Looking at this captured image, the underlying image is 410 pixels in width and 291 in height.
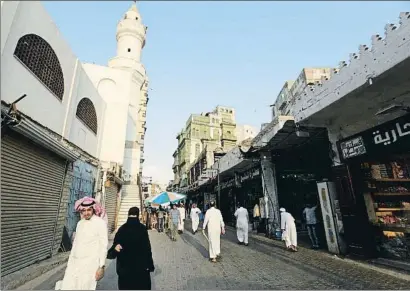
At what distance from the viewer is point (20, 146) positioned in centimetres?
588

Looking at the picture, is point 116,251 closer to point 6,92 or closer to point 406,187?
point 6,92

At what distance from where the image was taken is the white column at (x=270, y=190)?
12.2m

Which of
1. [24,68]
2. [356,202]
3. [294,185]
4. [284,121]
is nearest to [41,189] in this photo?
[24,68]

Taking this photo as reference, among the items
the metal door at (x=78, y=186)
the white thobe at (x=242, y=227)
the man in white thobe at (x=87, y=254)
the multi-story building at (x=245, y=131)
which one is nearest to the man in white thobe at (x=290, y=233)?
the white thobe at (x=242, y=227)

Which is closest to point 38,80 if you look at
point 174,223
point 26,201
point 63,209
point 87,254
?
point 26,201

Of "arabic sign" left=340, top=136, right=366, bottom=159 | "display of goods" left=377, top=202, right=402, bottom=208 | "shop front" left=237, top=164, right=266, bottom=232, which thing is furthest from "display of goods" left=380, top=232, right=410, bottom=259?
"shop front" left=237, top=164, right=266, bottom=232

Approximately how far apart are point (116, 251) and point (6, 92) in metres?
4.72

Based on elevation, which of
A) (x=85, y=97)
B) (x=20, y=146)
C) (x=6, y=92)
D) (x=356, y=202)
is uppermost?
(x=85, y=97)

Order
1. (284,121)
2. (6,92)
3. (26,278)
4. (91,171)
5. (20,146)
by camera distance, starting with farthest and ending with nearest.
A: (91,171)
(284,121)
(20,146)
(6,92)
(26,278)

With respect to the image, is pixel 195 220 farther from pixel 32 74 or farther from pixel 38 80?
pixel 32 74

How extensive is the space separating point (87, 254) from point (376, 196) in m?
8.17

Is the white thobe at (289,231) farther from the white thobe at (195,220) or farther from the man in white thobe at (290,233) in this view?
the white thobe at (195,220)

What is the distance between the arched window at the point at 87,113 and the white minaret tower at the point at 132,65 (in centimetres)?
1032

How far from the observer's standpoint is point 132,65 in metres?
25.1
